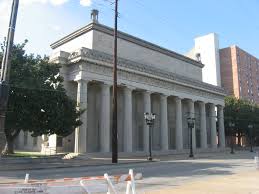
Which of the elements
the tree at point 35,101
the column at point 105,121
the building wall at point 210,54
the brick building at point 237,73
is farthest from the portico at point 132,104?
the building wall at point 210,54

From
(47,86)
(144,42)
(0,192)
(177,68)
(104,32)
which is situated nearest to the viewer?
(0,192)

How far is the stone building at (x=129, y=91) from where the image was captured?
41.0 meters

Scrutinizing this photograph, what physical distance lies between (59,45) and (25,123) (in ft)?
91.0

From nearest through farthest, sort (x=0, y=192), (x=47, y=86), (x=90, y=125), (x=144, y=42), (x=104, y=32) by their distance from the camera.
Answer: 1. (x=0, y=192)
2. (x=47, y=86)
3. (x=90, y=125)
4. (x=104, y=32)
5. (x=144, y=42)

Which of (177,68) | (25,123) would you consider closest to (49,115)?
(25,123)

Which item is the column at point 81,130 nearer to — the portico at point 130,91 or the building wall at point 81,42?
the portico at point 130,91

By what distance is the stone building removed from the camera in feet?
134

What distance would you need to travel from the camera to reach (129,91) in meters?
45.4

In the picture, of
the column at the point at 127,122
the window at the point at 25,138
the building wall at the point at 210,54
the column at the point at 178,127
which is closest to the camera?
the column at the point at 127,122

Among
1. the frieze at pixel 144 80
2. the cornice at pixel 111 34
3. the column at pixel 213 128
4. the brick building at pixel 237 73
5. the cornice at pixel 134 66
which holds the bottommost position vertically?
the column at pixel 213 128

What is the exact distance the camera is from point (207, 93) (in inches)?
2502

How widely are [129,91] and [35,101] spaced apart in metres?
17.7

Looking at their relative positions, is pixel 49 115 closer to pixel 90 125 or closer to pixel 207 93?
pixel 90 125

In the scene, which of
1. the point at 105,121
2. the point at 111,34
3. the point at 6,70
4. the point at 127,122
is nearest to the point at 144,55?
the point at 111,34
